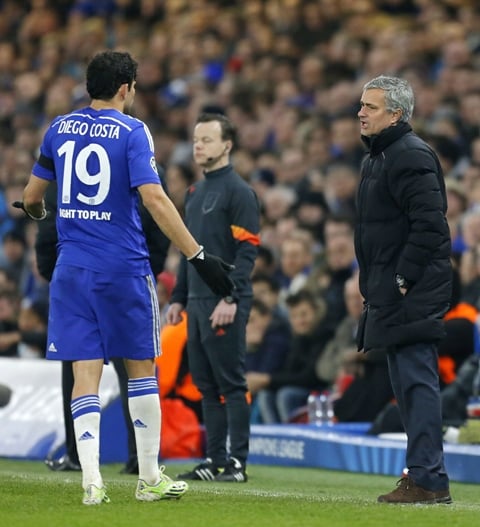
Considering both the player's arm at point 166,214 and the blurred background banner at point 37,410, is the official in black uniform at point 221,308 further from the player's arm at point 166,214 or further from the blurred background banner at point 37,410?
the player's arm at point 166,214

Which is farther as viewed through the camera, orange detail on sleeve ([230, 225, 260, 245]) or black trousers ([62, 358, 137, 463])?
black trousers ([62, 358, 137, 463])

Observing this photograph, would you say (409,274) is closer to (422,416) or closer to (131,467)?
(422,416)

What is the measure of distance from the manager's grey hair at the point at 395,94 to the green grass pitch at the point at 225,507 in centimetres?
195

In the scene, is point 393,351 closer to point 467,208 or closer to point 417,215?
point 417,215

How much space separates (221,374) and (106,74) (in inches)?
97.2

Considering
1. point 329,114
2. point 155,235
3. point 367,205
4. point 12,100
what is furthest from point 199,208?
point 12,100

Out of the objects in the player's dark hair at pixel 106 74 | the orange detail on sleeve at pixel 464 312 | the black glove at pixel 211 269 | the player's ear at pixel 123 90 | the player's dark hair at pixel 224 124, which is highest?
the player's dark hair at pixel 106 74

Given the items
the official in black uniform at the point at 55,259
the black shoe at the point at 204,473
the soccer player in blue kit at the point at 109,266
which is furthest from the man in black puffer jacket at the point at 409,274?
the official in black uniform at the point at 55,259

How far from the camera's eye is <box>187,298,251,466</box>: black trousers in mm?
8828

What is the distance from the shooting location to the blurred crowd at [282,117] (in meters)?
12.4

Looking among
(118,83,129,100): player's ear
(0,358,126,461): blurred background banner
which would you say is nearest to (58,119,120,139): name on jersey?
(118,83,129,100): player's ear

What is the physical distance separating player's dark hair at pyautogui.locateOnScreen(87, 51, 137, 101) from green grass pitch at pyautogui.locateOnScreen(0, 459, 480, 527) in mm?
1928

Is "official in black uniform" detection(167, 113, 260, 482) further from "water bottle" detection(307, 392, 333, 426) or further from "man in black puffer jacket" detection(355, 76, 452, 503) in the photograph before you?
"water bottle" detection(307, 392, 333, 426)

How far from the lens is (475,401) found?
10.1 metres
